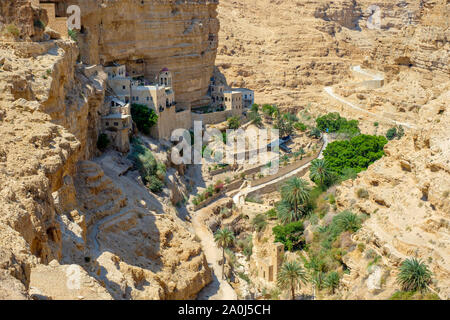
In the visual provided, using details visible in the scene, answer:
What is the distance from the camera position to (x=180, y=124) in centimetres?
4531

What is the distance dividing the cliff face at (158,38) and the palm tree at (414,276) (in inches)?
969

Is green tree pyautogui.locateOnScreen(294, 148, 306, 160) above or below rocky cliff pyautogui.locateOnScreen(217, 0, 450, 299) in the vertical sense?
below

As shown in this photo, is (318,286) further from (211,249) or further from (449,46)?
(449,46)

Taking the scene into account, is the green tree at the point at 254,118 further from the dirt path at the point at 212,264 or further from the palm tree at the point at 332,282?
the palm tree at the point at 332,282

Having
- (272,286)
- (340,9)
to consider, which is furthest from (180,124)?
(340,9)

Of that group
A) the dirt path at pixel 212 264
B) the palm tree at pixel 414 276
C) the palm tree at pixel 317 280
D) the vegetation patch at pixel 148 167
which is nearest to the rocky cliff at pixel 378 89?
the palm tree at pixel 414 276

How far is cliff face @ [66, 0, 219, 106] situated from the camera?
131ft

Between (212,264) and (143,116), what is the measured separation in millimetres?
13493

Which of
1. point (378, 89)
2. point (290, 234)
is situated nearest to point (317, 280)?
point (290, 234)

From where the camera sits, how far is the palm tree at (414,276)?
21.6 m

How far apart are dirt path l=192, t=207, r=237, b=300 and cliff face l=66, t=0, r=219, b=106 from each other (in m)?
12.7

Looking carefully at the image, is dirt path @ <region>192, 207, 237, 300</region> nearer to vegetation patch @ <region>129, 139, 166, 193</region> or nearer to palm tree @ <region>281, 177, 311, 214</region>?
vegetation patch @ <region>129, 139, 166, 193</region>

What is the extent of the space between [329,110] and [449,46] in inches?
536

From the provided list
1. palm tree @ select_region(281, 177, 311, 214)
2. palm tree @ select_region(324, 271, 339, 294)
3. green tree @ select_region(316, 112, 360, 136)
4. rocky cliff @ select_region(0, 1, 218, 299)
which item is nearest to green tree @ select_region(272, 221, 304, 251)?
palm tree @ select_region(281, 177, 311, 214)
